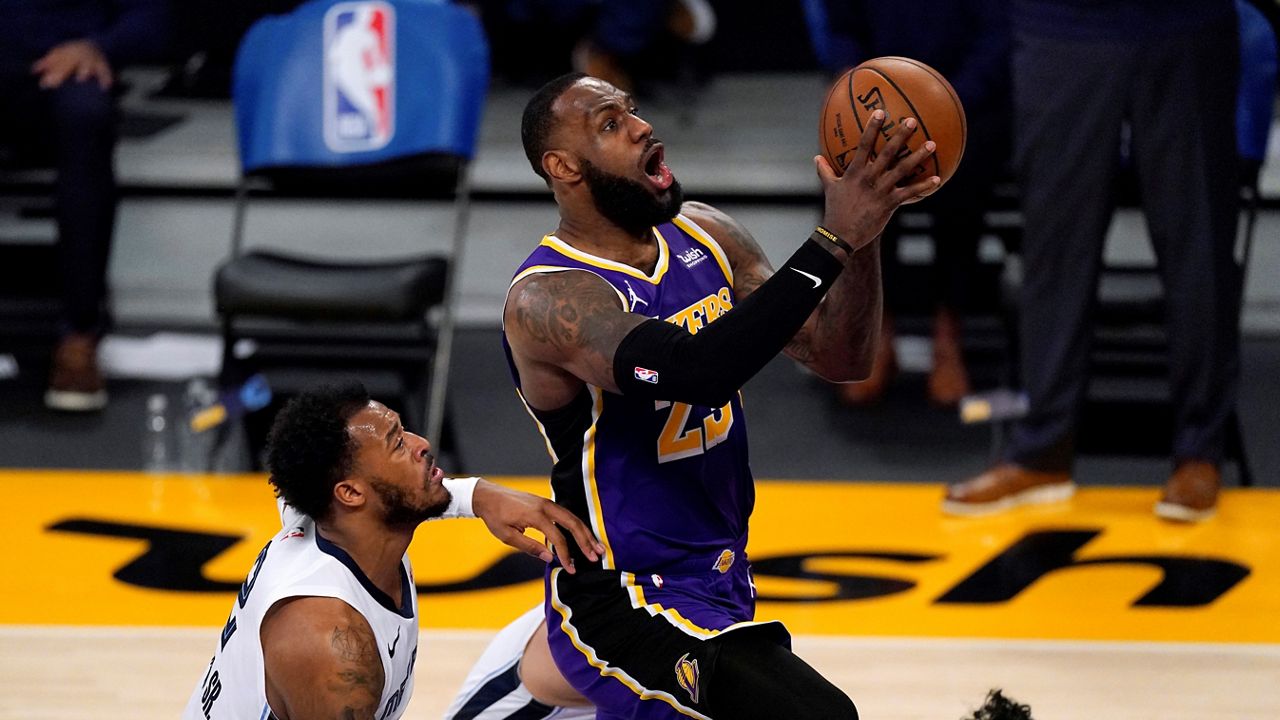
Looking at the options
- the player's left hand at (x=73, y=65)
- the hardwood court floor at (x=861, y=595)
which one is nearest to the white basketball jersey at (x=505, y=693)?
the hardwood court floor at (x=861, y=595)

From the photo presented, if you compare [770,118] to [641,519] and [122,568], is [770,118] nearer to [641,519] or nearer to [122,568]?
[122,568]

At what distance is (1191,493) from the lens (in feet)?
16.5

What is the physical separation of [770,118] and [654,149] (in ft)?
15.9

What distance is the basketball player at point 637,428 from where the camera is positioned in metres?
2.99

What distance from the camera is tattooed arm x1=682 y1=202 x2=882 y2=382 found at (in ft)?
10.1

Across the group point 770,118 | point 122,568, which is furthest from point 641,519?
point 770,118

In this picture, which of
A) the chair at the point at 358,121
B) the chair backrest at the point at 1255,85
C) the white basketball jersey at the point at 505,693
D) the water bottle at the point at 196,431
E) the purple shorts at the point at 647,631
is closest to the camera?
the purple shorts at the point at 647,631

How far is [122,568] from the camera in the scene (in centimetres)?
488

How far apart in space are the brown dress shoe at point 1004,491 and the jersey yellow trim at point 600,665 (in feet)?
7.33

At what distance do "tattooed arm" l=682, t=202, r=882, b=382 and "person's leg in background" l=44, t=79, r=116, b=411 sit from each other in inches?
138

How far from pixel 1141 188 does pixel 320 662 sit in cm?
317

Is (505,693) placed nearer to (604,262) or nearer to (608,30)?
(604,262)

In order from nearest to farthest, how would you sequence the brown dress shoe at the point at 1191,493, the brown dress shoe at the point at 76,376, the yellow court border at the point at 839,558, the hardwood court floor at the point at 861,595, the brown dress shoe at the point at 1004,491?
the hardwood court floor at the point at 861,595, the yellow court border at the point at 839,558, the brown dress shoe at the point at 1191,493, the brown dress shoe at the point at 1004,491, the brown dress shoe at the point at 76,376

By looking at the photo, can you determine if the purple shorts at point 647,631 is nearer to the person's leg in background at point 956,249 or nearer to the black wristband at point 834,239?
the black wristband at point 834,239
